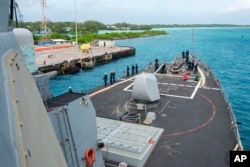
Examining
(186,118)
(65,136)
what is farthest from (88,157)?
(186,118)

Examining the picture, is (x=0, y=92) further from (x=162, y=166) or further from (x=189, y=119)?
(x=189, y=119)

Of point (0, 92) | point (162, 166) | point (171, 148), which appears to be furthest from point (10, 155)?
point (171, 148)

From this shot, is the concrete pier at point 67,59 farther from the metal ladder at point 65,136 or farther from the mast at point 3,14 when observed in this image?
the mast at point 3,14

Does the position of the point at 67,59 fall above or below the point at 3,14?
below

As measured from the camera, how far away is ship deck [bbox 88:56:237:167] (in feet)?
43.2

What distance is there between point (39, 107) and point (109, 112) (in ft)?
55.1

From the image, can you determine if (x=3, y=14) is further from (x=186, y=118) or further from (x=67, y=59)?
(x=67, y=59)

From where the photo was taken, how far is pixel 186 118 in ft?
60.8

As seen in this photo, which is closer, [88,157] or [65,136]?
[65,136]

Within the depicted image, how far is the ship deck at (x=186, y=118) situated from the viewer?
1317cm

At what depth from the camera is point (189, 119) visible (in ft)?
60.2

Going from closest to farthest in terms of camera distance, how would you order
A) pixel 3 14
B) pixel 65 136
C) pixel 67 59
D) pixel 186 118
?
pixel 3 14 → pixel 65 136 → pixel 186 118 → pixel 67 59

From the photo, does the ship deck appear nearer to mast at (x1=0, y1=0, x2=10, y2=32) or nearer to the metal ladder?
the metal ladder

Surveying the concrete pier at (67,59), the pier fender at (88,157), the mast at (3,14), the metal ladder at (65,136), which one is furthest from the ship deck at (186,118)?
the concrete pier at (67,59)
